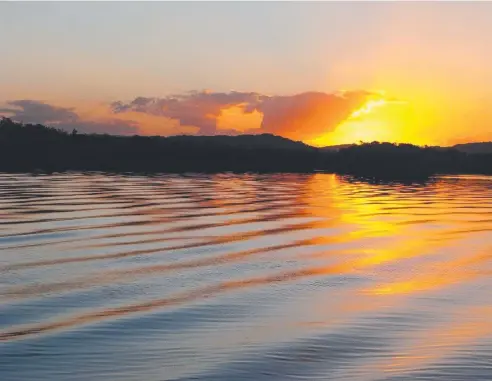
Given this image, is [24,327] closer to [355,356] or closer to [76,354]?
[76,354]

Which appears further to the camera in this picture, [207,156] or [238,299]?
[207,156]

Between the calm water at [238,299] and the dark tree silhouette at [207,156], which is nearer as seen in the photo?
the calm water at [238,299]

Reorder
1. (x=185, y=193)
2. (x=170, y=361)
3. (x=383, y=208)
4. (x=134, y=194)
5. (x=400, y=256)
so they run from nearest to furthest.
Answer: (x=170, y=361) < (x=400, y=256) < (x=383, y=208) < (x=134, y=194) < (x=185, y=193)

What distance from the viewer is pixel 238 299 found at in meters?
10.4

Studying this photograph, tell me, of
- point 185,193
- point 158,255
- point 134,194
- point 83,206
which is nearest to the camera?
point 158,255

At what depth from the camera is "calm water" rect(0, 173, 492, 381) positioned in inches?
288

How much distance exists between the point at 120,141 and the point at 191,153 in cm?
1098

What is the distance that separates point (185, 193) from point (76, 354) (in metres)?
26.5

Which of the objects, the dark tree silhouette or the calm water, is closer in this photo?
the calm water

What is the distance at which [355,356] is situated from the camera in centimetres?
763

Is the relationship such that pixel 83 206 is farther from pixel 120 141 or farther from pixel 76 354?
pixel 120 141

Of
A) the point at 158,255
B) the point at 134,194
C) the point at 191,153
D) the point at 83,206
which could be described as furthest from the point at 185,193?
the point at 191,153

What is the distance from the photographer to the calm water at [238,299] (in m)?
7.31

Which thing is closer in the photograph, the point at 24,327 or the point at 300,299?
the point at 24,327
